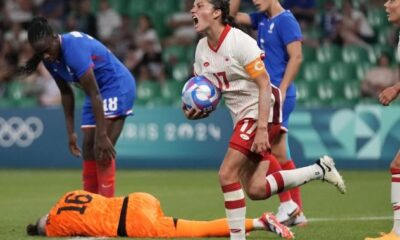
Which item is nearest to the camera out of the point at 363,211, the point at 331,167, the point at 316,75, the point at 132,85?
the point at 331,167

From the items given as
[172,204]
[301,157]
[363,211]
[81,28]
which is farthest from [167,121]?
[363,211]

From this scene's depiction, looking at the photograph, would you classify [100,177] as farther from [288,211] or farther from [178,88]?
[178,88]

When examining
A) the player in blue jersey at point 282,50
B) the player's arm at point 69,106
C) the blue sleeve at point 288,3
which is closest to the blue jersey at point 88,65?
the player's arm at point 69,106

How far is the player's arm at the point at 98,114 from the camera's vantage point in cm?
914

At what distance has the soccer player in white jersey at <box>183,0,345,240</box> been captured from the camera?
7668 millimetres

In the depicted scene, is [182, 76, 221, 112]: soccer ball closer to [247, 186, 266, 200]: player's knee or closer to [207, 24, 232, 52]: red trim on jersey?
[207, 24, 232, 52]: red trim on jersey

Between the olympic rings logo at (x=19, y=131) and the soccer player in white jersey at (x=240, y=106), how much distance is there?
9.55 metres

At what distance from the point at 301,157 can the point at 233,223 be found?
30.7ft

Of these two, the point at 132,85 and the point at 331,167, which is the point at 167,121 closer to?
the point at 132,85

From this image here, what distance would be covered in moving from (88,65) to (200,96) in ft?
5.41

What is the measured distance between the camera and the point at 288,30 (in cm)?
978

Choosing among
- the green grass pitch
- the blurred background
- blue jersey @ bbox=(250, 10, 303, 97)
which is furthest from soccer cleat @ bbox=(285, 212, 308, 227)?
the blurred background

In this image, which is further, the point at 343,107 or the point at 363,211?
the point at 343,107

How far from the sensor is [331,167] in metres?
8.63
